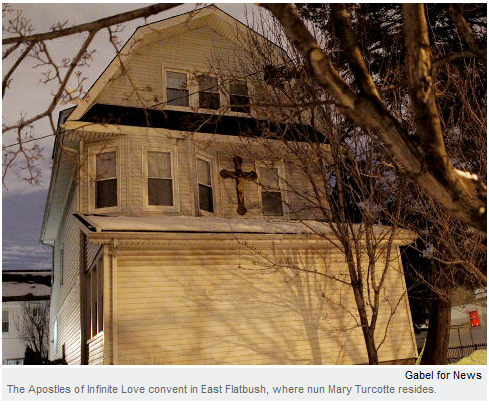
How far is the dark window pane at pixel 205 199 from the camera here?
40.6 feet

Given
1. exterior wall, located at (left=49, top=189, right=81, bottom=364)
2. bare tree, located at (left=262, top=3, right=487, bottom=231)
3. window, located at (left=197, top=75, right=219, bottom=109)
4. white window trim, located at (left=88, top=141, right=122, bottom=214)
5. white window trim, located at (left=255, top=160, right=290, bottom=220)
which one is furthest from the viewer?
window, located at (left=197, top=75, right=219, bottom=109)

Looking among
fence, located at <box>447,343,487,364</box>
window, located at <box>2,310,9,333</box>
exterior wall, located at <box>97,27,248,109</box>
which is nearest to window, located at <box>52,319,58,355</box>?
exterior wall, located at <box>97,27,248,109</box>

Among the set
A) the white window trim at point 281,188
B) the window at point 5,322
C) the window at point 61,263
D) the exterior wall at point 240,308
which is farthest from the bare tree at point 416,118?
the window at point 5,322

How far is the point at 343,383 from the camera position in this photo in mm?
5566

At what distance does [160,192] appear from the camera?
471 inches

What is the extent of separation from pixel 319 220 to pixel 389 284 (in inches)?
86.8

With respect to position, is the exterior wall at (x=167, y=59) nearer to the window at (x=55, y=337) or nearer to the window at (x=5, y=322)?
the window at (x=55, y=337)

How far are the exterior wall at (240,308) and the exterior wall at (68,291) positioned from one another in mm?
3206

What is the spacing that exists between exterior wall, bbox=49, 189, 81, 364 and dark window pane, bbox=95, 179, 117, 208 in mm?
1399

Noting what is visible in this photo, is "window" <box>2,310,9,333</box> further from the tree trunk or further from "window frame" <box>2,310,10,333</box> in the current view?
the tree trunk

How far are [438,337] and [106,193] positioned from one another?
9.15 m

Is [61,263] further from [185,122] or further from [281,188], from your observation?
[281,188]

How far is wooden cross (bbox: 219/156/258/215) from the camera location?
1258 cm

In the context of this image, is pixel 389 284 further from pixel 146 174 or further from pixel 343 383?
pixel 343 383
